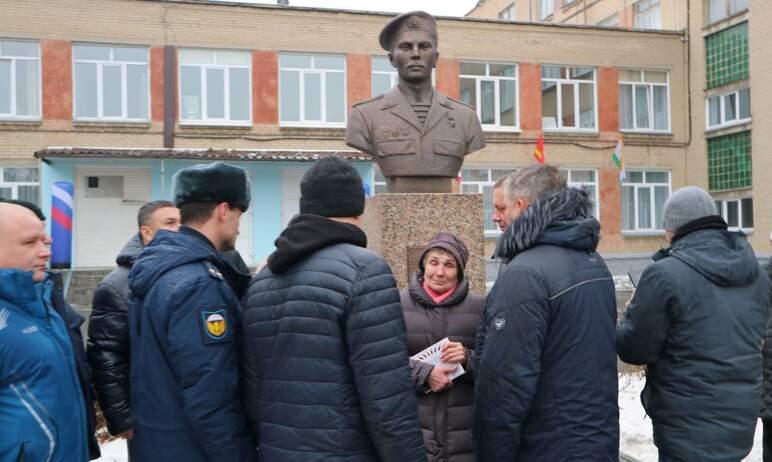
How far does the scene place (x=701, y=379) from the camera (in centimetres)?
276

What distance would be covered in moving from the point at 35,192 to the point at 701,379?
16.5m

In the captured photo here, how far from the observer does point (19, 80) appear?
16.0 m

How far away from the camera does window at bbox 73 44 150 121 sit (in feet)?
53.3

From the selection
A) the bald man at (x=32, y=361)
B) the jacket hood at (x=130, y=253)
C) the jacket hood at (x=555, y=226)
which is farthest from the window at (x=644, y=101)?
the bald man at (x=32, y=361)

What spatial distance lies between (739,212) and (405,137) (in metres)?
18.0

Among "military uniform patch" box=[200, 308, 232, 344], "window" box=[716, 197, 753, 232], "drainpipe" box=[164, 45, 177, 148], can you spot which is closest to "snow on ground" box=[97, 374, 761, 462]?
"military uniform patch" box=[200, 308, 232, 344]

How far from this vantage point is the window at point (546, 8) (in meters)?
27.3

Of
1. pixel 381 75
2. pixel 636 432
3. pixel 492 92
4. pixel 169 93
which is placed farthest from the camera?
pixel 492 92

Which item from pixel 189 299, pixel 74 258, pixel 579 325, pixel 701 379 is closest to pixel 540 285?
pixel 579 325

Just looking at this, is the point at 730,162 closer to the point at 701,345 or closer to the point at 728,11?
the point at 728,11

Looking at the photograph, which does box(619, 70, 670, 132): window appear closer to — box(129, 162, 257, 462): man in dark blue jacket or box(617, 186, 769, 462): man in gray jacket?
box(617, 186, 769, 462): man in gray jacket

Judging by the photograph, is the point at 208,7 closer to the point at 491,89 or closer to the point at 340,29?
the point at 340,29

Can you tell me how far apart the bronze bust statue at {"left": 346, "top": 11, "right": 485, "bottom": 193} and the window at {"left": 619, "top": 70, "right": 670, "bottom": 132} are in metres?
17.3

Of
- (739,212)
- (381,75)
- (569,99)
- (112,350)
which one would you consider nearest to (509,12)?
(569,99)
